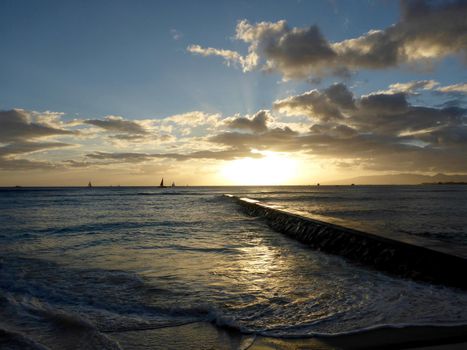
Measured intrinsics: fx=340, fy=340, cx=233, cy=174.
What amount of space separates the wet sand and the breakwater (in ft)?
9.52

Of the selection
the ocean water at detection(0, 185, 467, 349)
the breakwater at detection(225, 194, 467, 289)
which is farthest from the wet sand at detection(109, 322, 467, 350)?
the breakwater at detection(225, 194, 467, 289)

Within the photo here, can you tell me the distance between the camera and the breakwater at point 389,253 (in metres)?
6.73

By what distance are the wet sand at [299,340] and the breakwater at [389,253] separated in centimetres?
290

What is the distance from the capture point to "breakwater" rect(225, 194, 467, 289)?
6.73 m

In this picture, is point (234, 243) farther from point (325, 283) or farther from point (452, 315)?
point (452, 315)

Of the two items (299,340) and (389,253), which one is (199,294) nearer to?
(299,340)

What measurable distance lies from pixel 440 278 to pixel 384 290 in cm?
140

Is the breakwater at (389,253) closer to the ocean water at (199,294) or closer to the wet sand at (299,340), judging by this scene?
the ocean water at (199,294)

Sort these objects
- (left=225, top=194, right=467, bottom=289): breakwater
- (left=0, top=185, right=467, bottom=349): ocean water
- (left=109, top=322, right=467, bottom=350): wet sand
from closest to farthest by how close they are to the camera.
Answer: (left=109, top=322, right=467, bottom=350): wet sand
(left=0, top=185, right=467, bottom=349): ocean water
(left=225, top=194, right=467, bottom=289): breakwater

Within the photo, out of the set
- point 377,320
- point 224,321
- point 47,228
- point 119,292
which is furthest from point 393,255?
point 47,228

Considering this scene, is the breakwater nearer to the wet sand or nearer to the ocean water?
the ocean water

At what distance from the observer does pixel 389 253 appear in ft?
28.3

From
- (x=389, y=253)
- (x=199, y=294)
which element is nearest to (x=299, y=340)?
(x=199, y=294)

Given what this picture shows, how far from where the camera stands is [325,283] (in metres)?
6.76
